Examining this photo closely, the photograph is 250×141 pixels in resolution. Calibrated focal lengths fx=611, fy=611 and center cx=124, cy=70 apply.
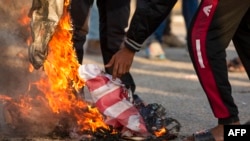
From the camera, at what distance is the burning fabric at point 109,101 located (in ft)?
13.1

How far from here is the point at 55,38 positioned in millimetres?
4004

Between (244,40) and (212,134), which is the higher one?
(244,40)

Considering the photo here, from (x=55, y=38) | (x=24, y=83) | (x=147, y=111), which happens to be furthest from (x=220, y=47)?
(x=24, y=83)

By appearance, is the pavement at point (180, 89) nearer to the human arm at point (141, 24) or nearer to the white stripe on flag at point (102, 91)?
the white stripe on flag at point (102, 91)

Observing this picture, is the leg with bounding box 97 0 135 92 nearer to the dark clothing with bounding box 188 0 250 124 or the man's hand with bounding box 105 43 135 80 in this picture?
the man's hand with bounding box 105 43 135 80

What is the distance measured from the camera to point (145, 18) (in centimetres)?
370

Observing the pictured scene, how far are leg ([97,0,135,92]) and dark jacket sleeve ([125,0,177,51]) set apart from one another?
2.88 ft

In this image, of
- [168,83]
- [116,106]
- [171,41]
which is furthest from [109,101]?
[171,41]

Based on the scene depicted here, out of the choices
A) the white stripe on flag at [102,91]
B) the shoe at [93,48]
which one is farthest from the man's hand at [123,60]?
the shoe at [93,48]

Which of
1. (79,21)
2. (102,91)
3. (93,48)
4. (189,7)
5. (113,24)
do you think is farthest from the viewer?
(93,48)

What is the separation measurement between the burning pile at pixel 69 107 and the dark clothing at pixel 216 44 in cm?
44

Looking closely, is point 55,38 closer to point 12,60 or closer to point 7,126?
point 12,60

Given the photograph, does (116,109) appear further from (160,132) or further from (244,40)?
(244,40)

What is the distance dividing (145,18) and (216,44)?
46cm
